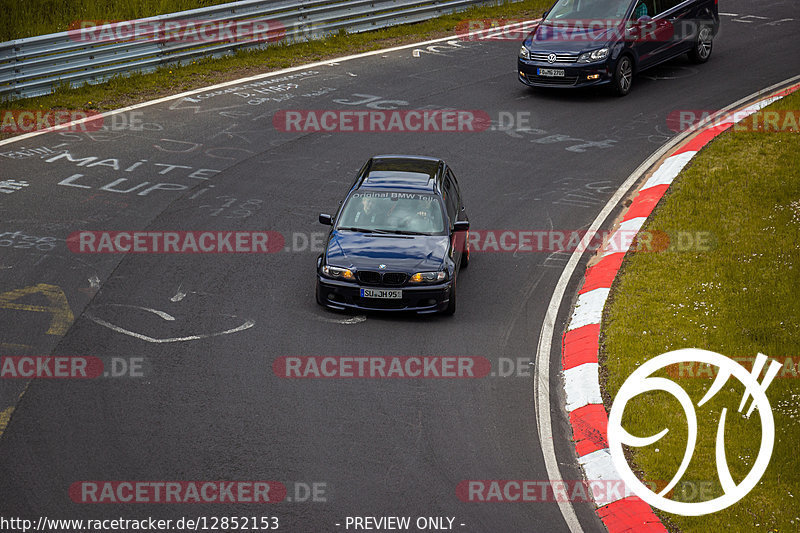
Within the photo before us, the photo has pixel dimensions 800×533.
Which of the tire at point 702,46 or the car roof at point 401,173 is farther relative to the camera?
the tire at point 702,46

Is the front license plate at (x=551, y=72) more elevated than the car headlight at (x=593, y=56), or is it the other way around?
the car headlight at (x=593, y=56)

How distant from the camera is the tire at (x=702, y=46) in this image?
70.1 feet

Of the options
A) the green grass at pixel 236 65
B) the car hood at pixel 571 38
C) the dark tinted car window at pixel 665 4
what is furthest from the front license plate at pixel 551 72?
the green grass at pixel 236 65

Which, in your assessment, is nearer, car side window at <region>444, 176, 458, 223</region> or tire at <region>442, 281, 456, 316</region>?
tire at <region>442, 281, 456, 316</region>

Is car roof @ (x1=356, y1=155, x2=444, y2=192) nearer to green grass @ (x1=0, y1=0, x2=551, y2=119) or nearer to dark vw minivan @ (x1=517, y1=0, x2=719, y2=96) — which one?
dark vw minivan @ (x1=517, y1=0, x2=719, y2=96)

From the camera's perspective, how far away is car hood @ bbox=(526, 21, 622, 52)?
18.9 metres

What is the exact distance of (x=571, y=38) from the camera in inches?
755

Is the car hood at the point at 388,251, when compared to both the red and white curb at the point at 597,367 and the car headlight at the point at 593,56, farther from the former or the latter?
the car headlight at the point at 593,56

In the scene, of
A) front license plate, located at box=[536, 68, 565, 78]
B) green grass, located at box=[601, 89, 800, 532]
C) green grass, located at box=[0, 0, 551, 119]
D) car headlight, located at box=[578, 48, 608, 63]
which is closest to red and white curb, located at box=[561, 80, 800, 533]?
green grass, located at box=[601, 89, 800, 532]

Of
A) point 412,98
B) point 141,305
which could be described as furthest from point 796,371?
point 412,98

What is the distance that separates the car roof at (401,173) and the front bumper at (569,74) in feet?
22.1

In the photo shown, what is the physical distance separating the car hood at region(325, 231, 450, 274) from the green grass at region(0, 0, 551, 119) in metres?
8.65

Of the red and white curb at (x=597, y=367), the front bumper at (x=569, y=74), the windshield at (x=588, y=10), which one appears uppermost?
the windshield at (x=588, y=10)

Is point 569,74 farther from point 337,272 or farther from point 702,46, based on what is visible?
point 337,272
